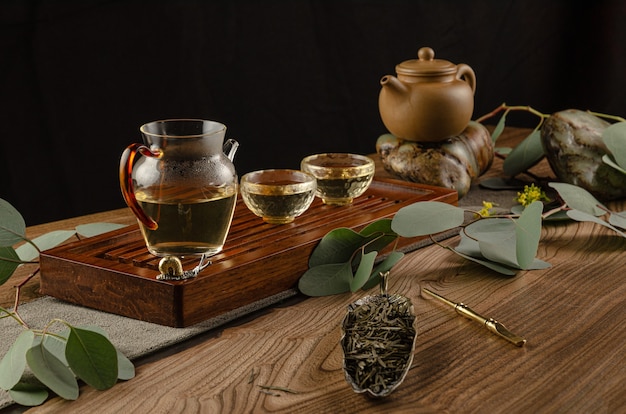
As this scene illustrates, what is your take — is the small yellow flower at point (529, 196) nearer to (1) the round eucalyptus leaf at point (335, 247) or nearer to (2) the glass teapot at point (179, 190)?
(1) the round eucalyptus leaf at point (335, 247)

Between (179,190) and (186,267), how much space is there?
3.8 inches

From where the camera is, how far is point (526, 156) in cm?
170

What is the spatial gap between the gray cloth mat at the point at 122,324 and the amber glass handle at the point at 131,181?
0.40 feet

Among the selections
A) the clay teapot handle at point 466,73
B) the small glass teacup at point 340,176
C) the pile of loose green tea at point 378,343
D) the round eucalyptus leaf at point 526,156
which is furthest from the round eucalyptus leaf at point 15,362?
the round eucalyptus leaf at point 526,156

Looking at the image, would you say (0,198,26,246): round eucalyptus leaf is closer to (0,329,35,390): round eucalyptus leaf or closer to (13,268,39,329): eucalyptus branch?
(13,268,39,329): eucalyptus branch

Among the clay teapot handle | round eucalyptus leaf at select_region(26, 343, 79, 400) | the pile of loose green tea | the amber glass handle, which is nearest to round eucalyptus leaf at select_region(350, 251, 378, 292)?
the pile of loose green tea

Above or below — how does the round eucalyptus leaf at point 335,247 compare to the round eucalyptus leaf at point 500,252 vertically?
above

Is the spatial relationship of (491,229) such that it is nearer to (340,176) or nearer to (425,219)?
(425,219)

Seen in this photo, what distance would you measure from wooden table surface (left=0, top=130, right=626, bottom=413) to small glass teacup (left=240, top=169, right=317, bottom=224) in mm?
173

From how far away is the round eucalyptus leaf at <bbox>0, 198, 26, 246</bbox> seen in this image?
3.27 ft

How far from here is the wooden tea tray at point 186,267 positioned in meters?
0.93

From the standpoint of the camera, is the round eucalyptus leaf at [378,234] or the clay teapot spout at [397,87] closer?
the round eucalyptus leaf at [378,234]

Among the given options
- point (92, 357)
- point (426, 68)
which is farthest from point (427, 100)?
point (92, 357)

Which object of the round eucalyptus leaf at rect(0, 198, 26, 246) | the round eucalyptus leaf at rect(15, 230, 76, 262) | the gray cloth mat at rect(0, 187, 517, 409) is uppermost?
the round eucalyptus leaf at rect(0, 198, 26, 246)
